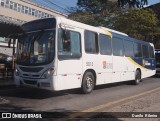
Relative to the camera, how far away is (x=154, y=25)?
38375 millimetres

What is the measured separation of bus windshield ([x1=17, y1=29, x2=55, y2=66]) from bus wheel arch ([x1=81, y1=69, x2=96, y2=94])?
2092 mm

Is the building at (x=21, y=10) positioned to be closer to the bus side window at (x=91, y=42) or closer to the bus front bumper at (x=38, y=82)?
the bus side window at (x=91, y=42)

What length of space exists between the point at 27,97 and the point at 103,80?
4.13 m

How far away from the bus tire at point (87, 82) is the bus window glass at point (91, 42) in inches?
39.7

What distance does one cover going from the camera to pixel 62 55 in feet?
34.3

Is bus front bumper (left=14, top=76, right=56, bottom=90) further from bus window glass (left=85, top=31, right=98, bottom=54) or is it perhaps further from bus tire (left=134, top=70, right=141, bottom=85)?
bus tire (left=134, top=70, right=141, bottom=85)

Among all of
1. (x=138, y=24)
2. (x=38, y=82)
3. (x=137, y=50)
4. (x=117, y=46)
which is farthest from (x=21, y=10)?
(x=38, y=82)


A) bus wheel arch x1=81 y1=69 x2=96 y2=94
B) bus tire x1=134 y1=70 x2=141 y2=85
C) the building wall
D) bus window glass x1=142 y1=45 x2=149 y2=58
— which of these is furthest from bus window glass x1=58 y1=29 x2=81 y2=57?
the building wall

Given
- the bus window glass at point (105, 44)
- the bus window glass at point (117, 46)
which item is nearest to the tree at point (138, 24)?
the bus window glass at point (117, 46)

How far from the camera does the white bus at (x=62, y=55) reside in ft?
33.7

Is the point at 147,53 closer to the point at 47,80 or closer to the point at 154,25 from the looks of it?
the point at 47,80

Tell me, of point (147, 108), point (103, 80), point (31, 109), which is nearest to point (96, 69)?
point (103, 80)

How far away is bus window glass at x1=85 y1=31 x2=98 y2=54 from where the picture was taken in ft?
39.6

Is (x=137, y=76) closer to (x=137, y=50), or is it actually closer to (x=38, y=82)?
(x=137, y=50)
